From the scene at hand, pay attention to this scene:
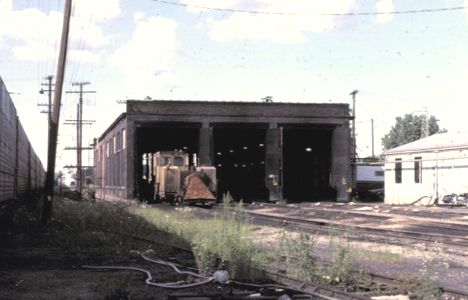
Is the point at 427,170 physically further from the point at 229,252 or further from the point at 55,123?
the point at 229,252

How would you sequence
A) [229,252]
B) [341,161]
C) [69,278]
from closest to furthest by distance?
1. [69,278]
2. [229,252]
3. [341,161]

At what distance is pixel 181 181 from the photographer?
3950 cm

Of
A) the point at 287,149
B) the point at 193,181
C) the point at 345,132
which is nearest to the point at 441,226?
the point at 193,181

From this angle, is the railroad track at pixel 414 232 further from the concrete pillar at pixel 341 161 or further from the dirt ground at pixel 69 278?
the concrete pillar at pixel 341 161

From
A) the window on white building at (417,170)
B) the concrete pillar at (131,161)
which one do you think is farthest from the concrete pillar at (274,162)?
the concrete pillar at (131,161)

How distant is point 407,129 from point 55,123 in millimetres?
108221

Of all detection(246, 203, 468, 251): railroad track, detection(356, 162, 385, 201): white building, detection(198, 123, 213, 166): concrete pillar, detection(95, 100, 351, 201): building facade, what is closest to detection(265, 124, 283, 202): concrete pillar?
detection(95, 100, 351, 201): building facade

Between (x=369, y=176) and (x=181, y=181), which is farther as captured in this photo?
(x=369, y=176)

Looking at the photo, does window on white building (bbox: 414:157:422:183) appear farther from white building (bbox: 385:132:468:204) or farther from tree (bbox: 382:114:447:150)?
tree (bbox: 382:114:447:150)

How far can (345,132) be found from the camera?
4803cm

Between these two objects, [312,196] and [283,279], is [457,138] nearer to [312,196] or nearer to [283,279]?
[312,196]

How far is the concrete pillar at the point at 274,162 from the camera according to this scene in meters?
47.2

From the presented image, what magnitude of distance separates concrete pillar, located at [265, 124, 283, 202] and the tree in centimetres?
7693

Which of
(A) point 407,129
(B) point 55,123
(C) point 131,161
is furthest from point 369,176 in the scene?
(A) point 407,129
